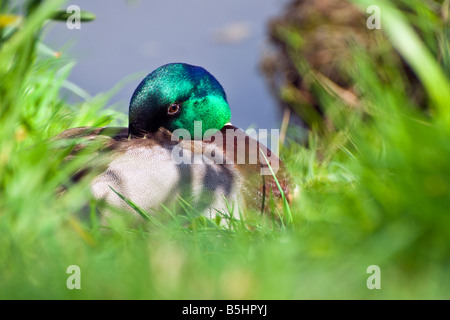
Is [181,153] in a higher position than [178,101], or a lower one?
lower

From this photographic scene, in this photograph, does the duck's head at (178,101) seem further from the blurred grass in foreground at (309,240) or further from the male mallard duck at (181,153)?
the blurred grass in foreground at (309,240)

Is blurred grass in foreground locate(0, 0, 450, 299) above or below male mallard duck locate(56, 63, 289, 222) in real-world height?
below

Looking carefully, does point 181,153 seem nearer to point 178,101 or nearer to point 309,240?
point 178,101

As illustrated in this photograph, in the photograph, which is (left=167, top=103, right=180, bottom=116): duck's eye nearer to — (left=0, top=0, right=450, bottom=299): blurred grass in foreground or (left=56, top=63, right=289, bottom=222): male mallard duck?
(left=56, top=63, right=289, bottom=222): male mallard duck

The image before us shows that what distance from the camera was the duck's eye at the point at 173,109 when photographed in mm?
2756

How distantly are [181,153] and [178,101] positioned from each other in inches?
20.4

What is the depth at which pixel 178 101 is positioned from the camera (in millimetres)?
2811

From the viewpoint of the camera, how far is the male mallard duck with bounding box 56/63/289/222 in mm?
2260

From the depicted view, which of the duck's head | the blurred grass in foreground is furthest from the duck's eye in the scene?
the blurred grass in foreground

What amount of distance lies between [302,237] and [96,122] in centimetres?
212

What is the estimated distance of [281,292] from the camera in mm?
1171

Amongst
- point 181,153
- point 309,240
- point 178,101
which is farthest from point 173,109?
point 309,240

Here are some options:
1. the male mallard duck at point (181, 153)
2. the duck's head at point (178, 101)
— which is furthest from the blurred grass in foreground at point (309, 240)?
the duck's head at point (178, 101)

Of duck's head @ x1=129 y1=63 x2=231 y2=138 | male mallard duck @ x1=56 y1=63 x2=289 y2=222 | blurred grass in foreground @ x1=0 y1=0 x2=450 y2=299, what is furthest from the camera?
duck's head @ x1=129 y1=63 x2=231 y2=138
